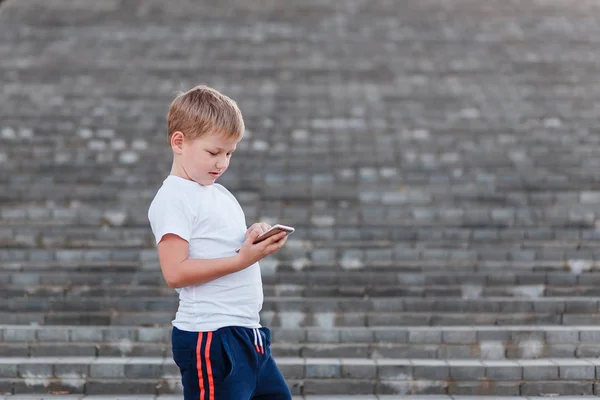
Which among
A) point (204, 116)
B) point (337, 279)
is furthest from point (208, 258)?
point (337, 279)

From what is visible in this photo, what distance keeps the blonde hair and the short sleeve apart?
0.68 feet

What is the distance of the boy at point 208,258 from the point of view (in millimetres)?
2404

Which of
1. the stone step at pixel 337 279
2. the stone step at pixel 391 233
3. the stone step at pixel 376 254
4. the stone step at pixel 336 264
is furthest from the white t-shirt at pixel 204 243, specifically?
the stone step at pixel 391 233

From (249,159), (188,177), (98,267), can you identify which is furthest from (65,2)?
(188,177)

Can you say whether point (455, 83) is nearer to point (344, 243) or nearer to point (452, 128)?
point (452, 128)

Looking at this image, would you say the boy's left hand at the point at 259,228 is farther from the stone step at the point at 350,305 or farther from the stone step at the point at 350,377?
the stone step at the point at 350,305

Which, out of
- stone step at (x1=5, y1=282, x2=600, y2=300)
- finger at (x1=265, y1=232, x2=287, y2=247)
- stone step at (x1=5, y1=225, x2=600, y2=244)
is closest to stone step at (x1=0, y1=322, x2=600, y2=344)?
stone step at (x1=5, y1=282, x2=600, y2=300)

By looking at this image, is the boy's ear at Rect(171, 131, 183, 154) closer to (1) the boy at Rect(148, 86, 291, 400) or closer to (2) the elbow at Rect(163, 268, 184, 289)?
(1) the boy at Rect(148, 86, 291, 400)

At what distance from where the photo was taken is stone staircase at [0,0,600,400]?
580 centimetres

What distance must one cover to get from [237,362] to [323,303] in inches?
152

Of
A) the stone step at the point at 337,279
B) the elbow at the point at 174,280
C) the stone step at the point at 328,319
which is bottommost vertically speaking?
the stone step at the point at 328,319

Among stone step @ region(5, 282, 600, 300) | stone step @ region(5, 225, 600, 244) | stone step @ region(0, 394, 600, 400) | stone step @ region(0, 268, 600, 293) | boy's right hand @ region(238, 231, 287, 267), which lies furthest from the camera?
stone step @ region(5, 225, 600, 244)

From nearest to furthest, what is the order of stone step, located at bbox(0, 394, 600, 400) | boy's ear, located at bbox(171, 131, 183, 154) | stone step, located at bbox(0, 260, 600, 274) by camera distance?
1. boy's ear, located at bbox(171, 131, 183, 154)
2. stone step, located at bbox(0, 394, 600, 400)
3. stone step, located at bbox(0, 260, 600, 274)

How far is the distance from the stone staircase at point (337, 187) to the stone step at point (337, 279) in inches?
0.7
